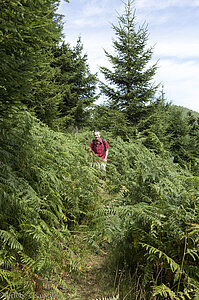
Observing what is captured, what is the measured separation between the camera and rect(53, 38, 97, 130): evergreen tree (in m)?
15.4

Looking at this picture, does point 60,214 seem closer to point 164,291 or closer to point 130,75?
point 164,291

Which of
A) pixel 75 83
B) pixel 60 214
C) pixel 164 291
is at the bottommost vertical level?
pixel 164 291

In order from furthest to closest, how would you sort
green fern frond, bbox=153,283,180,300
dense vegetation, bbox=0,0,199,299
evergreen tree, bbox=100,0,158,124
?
evergreen tree, bbox=100,0,158,124
dense vegetation, bbox=0,0,199,299
green fern frond, bbox=153,283,180,300

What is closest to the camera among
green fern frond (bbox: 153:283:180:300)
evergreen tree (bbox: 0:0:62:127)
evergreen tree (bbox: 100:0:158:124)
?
green fern frond (bbox: 153:283:180:300)

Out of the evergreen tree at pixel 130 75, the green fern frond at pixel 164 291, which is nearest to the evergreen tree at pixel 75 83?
the evergreen tree at pixel 130 75

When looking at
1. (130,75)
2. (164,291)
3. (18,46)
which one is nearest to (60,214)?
(164,291)

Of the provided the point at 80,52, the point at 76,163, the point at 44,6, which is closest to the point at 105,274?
the point at 76,163

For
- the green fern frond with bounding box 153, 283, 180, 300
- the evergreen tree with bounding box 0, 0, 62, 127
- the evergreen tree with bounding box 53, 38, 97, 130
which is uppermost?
the evergreen tree with bounding box 53, 38, 97, 130

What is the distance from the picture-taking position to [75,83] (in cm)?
1623

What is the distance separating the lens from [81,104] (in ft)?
50.5

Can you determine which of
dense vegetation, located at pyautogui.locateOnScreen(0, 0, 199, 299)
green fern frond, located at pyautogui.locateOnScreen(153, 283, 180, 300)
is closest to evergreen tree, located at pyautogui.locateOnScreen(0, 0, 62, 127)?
dense vegetation, located at pyautogui.locateOnScreen(0, 0, 199, 299)

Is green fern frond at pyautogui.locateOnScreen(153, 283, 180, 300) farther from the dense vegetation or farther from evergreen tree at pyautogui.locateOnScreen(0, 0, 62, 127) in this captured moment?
evergreen tree at pyautogui.locateOnScreen(0, 0, 62, 127)

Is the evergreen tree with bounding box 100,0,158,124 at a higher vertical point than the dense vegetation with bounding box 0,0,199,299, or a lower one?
higher

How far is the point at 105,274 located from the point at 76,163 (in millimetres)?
2126
